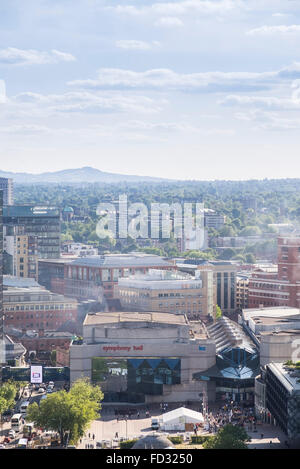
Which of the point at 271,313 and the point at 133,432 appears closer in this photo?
the point at 133,432

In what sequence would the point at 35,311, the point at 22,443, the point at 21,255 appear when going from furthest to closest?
the point at 21,255, the point at 35,311, the point at 22,443

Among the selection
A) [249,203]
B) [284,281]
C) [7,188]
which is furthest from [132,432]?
A: [249,203]

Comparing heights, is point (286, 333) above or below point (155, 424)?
above

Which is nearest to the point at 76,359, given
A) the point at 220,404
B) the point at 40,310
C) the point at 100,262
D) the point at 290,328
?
the point at 220,404

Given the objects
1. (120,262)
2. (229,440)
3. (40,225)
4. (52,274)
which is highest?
(40,225)

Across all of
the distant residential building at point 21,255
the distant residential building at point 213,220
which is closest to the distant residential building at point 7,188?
the distant residential building at point 213,220

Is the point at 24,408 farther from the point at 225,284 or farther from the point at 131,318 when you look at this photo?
the point at 225,284
